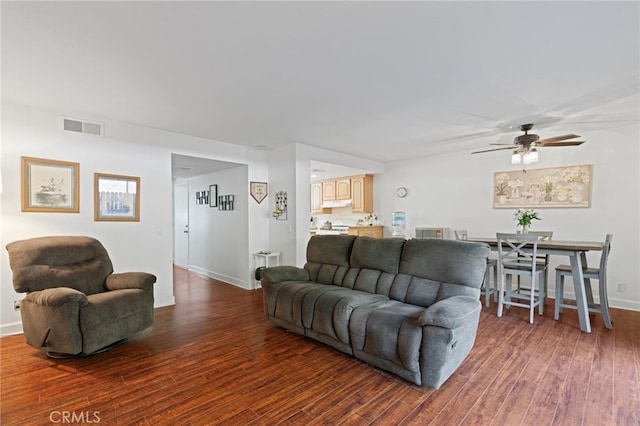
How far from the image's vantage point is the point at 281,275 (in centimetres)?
338

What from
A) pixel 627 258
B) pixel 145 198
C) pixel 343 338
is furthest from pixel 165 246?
pixel 627 258

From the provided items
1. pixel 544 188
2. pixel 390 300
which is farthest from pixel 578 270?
pixel 390 300

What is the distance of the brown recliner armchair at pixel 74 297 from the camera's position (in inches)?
97.1

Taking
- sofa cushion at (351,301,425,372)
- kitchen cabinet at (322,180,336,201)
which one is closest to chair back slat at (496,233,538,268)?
sofa cushion at (351,301,425,372)

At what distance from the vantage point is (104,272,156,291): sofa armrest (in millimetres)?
3018

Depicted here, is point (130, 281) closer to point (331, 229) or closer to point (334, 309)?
point (334, 309)

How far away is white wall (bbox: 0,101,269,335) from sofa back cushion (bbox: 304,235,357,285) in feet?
7.11

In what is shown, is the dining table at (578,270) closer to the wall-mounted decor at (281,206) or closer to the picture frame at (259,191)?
the wall-mounted decor at (281,206)

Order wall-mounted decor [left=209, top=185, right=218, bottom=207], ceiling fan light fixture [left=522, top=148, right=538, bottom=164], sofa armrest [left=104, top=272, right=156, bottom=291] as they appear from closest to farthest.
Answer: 1. sofa armrest [left=104, top=272, right=156, bottom=291]
2. ceiling fan light fixture [left=522, top=148, right=538, bottom=164]
3. wall-mounted decor [left=209, top=185, right=218, bottom=207]

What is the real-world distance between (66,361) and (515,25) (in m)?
4.31

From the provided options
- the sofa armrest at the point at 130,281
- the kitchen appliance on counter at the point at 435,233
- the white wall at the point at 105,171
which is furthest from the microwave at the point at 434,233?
the sofa armrest at the point at 130,281

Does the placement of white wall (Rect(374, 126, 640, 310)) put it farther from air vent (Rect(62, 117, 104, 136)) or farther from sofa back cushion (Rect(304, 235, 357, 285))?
air vent (Rect(62, 117, 104, 136))

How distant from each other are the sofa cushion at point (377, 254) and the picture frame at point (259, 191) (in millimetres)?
2465

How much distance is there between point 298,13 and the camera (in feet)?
5.83
